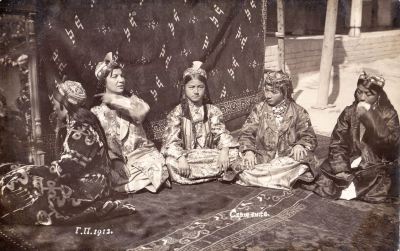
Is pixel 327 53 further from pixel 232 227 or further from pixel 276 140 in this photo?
pixel 232 227

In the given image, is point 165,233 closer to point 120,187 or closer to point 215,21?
point 120,187

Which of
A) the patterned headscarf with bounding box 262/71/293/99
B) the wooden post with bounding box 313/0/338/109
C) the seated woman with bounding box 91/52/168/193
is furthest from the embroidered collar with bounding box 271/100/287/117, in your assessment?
the wooden post with bounding box 313/0/338/109

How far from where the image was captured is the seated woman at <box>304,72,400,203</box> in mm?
4449

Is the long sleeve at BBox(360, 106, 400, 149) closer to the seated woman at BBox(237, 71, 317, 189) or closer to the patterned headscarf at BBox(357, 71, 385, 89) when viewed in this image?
the patterned headscarf at BBox(357, 71, 385, 89)

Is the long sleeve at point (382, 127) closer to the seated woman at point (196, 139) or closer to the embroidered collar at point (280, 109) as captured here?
the embroidered collar at point (280, 109)

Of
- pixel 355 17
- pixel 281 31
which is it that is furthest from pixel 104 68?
pixel 355 17

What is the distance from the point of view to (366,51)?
11070mm

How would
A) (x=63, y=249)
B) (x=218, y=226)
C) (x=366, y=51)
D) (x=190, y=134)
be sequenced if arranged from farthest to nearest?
(x=366, y=51)
(x=190, y=134)
(x=218, y=226)
(x=63, y=249)

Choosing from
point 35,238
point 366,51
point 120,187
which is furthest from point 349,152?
point 366,51

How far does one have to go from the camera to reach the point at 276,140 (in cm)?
501

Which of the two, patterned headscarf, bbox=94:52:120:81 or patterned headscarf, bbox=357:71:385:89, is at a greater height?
patterned headscarf, bbox=94:52:120:81

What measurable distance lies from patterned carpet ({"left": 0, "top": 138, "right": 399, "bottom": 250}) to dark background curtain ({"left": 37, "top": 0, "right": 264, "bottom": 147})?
1.63 meters

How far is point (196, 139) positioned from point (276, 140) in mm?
1000

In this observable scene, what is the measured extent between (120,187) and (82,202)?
614 mm
